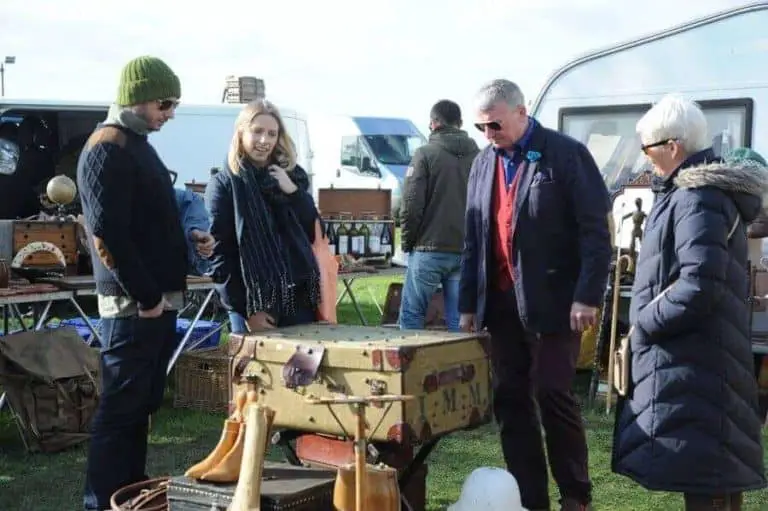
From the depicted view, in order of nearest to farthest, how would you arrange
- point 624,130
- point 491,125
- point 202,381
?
point 491,125
point 202,381
point 624,130

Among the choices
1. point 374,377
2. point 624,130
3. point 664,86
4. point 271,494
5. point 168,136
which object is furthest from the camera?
point 168,136

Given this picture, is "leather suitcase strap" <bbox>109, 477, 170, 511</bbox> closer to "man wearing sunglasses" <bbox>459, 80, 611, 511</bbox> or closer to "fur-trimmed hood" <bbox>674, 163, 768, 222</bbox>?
"man wearing sunglasses" <bbox>459, 80, 611, 511</bbox>

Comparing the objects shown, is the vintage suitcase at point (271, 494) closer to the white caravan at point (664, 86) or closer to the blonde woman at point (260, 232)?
the blonde woman at point (260, 232)

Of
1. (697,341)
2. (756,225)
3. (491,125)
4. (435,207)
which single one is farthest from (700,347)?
(435,207)

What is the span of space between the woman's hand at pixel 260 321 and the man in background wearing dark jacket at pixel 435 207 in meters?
2.30

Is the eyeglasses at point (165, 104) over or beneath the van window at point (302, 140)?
beneath

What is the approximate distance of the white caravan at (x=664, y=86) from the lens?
6254mm

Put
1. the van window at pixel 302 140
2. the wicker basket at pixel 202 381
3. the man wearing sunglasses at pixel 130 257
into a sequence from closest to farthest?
the man wearing sunglasses at pixel 130 257 < the wicker basket at pixel 202 381 < the van window at pixel 302 140

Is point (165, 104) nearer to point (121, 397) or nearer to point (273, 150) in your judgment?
point (273, 150)

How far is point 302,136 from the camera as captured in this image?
12.0 m

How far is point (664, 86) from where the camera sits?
21.7ft

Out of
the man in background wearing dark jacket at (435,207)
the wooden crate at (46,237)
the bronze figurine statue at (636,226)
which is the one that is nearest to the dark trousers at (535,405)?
the bronze figurine statue at (636,226)

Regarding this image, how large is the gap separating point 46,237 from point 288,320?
2.48 meters

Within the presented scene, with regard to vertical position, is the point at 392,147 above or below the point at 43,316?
above
